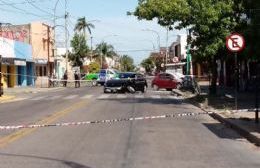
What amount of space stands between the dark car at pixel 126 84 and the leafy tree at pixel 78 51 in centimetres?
5651

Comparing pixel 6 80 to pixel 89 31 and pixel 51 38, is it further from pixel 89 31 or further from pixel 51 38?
pixel 89 31

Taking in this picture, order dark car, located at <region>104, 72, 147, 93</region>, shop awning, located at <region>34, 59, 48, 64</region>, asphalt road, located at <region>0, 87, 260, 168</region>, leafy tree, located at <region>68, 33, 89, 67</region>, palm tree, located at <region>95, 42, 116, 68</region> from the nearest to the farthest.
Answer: asphalt road, located at <region>0, 87, 260, 168</region>, dark car, located at <region>104, 72, 147, 93</region>, shop awning, located at <region>34, 59, 48, 64</region>, leafy tree, located at <region>68, 33, 89, 67</region>, palm tree, located at <region>95, 42, 116, 68</region>

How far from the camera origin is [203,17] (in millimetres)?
28547

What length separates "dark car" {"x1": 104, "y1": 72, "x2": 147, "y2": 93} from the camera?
45.1 m

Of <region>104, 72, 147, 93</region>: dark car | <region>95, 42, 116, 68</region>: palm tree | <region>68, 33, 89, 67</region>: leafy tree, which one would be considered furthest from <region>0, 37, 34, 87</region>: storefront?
<region>95, 42, 116, 68</region>: palm tree

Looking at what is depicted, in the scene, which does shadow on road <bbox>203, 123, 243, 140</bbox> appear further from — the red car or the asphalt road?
the red car

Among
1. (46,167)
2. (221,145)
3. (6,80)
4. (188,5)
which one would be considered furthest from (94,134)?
(6,80)

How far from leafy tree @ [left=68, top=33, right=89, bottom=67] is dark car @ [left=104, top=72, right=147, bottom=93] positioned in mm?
56506

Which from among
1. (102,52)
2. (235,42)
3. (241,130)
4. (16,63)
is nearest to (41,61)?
(16,63)

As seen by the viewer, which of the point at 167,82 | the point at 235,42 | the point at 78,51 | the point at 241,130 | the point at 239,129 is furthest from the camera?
the point at 78,51

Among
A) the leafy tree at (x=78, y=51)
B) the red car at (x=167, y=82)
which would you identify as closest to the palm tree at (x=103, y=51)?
the leafy tree at (x=78, y=51)

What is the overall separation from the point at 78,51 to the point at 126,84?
58.1 m

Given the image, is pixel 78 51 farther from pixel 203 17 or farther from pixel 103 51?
pixel 203 17

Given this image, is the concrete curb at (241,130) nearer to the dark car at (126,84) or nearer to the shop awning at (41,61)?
the dark car at (126,84)
